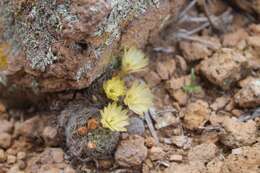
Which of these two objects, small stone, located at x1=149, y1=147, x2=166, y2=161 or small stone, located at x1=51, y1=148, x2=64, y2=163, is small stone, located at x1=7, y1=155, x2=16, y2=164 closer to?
small stone, located at x1=51, y1=148, x2=64, y2=163

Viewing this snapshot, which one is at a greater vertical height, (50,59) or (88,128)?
(50,59)

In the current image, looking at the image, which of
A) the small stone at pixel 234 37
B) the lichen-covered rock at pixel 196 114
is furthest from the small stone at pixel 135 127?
the small stone at pixel 234 37

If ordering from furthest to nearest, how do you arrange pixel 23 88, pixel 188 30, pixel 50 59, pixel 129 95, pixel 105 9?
pixel 188 30
pixel 23 88
pixel 129 95
pixel 50 59
pixel 105 9

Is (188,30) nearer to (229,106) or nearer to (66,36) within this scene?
(229,106)

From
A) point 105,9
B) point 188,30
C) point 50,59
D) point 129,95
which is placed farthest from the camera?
point 188,30

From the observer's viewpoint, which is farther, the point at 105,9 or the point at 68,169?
the point at 68,169

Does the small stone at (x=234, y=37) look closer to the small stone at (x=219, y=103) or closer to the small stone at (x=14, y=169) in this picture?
the small stone at (x=219, y=103)

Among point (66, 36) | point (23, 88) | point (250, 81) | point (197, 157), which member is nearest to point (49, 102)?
point (23, 88)
